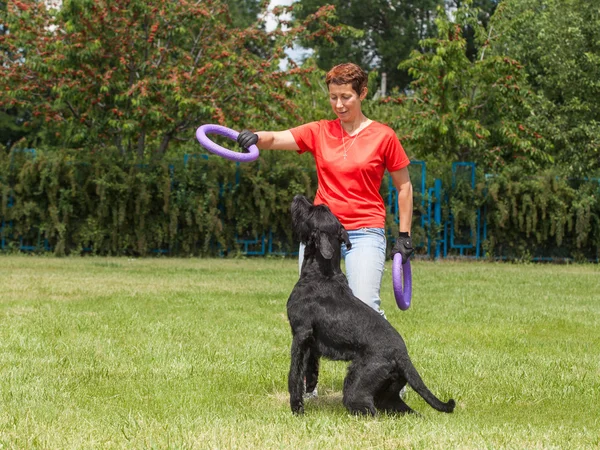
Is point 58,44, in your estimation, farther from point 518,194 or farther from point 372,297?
point 372,297

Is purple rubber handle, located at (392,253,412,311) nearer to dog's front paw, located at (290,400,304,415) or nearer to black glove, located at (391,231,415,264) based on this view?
black glove, located at (391,231,415,264)

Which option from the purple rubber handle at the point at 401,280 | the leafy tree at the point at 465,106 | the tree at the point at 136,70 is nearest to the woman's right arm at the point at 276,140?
the purple rubber handle at the point at 401,280

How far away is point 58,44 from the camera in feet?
54.8

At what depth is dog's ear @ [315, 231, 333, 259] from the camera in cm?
481

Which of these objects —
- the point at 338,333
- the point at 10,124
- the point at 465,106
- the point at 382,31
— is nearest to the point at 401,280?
the point at 338,333

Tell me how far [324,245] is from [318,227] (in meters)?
0.14

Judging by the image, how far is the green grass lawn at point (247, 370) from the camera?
441 cm

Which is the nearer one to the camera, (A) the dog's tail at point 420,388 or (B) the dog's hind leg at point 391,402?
(A) the dog's tail at point 420,388

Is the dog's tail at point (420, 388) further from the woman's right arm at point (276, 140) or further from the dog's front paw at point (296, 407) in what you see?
the woman's right arm at point (276, 140)

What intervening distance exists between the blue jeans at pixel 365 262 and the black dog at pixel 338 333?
0.96 feet

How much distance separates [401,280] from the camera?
19.4ft

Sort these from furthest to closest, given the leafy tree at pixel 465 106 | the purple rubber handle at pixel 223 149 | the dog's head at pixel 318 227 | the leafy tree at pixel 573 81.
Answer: the leafy tree at pixel 573 81 < the leafy tree at pixel 465 106 < the purple rubber handle at pixel 223 149 < the dog's head at pixel 318 227

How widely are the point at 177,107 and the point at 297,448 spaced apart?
14.1 m

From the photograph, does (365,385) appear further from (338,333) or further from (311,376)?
(311,376)
